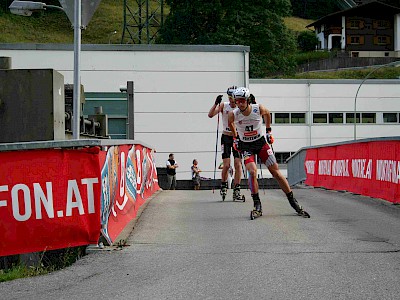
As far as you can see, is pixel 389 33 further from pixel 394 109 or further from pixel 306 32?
pixel 394 109

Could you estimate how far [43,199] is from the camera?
7816 mm

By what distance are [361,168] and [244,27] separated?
48409 mm

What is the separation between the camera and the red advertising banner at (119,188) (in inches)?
331

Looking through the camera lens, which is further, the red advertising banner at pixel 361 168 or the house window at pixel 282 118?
the house window at pixel 282 118

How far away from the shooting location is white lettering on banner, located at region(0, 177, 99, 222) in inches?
305

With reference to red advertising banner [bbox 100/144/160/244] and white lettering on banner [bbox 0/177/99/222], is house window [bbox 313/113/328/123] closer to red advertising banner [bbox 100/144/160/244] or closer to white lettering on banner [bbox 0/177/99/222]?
red advertising banner [bbox 100/144/160/244]

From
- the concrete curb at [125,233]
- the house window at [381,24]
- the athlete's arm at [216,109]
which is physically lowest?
the concrete curb at [125,233]

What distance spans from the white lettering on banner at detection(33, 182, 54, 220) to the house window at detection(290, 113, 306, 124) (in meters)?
44.2

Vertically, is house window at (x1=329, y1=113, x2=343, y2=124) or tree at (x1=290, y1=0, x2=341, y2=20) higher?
tree at (x1=290, y1=0, x2=341, y2=20)

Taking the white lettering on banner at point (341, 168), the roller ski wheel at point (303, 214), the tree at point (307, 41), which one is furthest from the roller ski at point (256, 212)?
the tree at point (307, 41)

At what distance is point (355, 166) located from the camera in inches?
686

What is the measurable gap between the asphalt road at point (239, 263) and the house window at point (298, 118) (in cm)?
4020

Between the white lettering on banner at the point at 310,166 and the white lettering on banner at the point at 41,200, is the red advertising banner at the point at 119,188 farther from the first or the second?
the white lettering on banner at the point at 310,166

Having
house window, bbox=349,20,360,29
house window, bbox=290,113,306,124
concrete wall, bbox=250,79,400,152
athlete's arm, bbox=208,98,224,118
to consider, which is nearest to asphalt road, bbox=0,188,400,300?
athlete's arm, bbox=208,98,224,118
